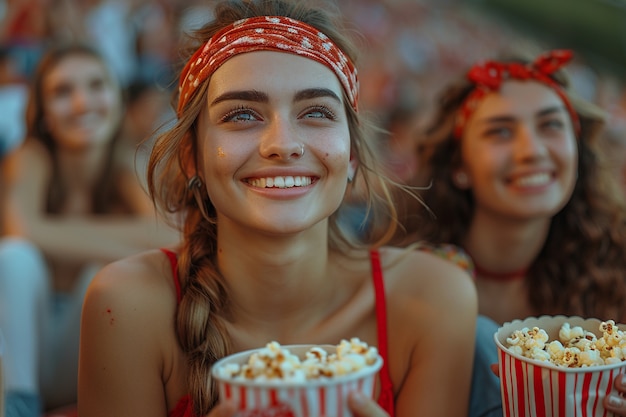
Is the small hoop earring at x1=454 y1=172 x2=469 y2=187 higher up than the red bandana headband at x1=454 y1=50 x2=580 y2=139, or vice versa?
the red bandana headband at x1=454 y1=50 x2=580 y2=139

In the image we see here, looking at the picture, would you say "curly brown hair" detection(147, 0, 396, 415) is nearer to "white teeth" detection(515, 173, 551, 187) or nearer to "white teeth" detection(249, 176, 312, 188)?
"white teeth" detection(249, 176, 312, 188)

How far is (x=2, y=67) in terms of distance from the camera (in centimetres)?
535

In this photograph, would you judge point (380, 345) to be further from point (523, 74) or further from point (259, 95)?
point (523, 74)

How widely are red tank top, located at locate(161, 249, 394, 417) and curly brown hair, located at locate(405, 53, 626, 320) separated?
30.2 inches

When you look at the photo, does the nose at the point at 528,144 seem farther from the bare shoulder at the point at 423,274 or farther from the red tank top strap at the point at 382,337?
the red tank top strap at the point at 382,337

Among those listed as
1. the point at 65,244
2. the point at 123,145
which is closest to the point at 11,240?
the point at 65,244

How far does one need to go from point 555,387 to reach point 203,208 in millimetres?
1138

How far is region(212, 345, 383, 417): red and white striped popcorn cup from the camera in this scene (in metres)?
1.44

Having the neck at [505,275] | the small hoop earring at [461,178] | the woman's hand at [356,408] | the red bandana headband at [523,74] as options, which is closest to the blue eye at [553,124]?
the red bandana headband at [523,74]

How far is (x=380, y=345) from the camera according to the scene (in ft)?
7.45

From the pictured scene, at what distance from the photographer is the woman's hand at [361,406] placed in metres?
1.49

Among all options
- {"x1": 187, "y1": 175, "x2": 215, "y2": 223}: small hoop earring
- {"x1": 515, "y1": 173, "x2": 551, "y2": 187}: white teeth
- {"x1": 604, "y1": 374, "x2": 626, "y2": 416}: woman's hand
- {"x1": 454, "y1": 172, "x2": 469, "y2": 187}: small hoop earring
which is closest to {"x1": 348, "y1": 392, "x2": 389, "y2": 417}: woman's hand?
{"x1": 604, "y1": 374, "x2": 626, "y2": 416}: woman's hand

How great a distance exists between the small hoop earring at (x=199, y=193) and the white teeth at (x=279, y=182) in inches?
12.2

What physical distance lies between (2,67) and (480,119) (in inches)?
143
